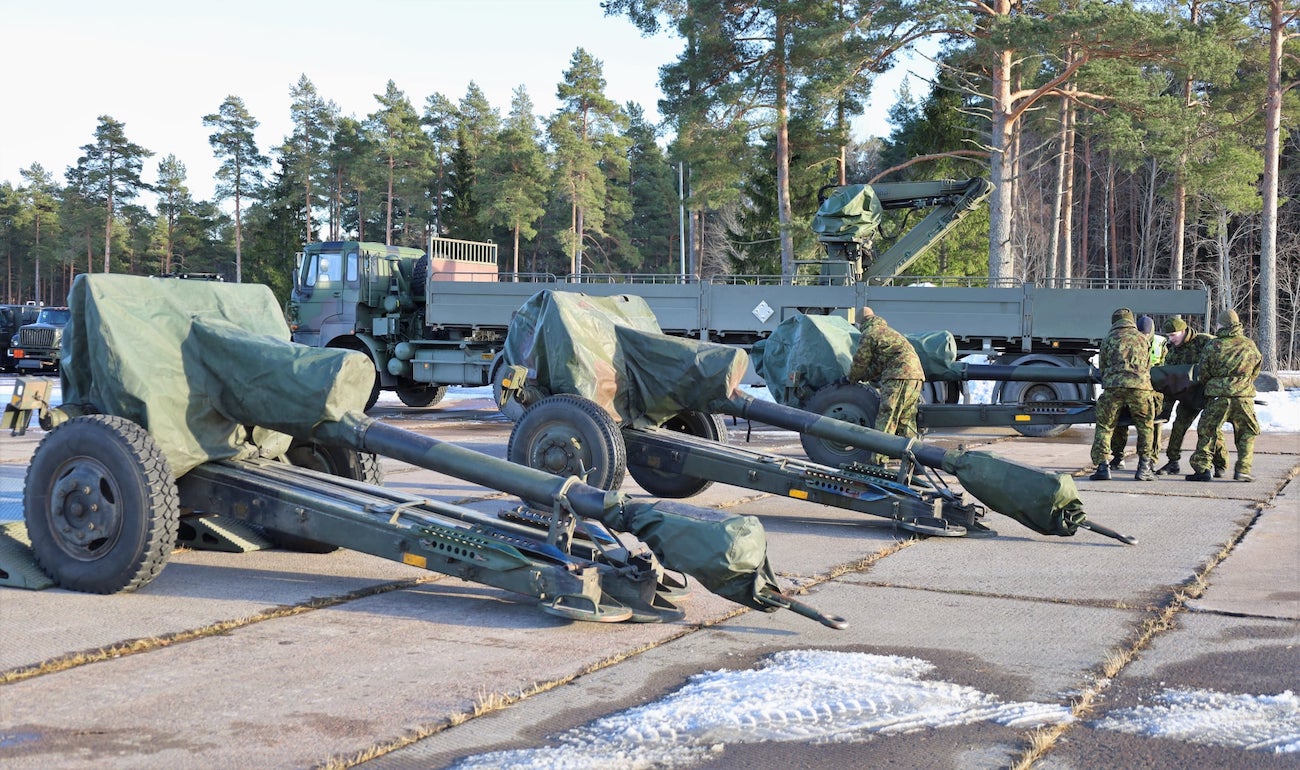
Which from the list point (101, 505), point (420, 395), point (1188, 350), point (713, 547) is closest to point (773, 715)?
point (713, 547)

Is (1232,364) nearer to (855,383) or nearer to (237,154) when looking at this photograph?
(855,383)

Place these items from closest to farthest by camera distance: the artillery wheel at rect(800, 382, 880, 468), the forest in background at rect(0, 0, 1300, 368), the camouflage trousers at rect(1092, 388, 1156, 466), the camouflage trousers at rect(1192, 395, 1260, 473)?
the camouflage trousers at rect(1192, 395, 1260, 473) → the camouflage trousers at rect(1092, 388, 1156, 466) → the artillery wheel at rect(800, 382, 880, 468) → the forest in background at rect(0, 0, 1300, 368)

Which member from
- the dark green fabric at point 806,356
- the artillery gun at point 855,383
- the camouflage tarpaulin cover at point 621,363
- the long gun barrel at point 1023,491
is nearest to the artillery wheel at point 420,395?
the artillery gun at point 855,383

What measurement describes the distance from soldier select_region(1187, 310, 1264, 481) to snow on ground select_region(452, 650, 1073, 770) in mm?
7495

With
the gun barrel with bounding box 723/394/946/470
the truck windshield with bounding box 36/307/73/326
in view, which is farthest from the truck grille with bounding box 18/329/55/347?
the gun barrel with bounding box 723/394/946/470

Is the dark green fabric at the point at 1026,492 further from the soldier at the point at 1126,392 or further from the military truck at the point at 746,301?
the military truck at the point at 746,301

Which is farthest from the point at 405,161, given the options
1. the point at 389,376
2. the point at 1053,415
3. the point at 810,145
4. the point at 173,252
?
the point at 1053,415

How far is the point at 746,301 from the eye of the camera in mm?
16969

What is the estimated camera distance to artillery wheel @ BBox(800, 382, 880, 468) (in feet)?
37.5

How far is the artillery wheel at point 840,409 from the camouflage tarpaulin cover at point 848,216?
6451mm

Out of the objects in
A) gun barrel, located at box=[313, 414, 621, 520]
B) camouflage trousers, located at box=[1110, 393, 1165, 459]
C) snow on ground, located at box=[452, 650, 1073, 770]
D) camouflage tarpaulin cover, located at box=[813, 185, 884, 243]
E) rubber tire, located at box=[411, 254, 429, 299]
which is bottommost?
snow on ground, located at box=[452, 650, 1073, 770]

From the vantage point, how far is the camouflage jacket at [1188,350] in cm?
1185

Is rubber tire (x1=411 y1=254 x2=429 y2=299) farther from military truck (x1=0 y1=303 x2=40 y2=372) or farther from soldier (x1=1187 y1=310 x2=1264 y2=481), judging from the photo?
military truck (x1=0 y1=303 x2=40 y2=372)

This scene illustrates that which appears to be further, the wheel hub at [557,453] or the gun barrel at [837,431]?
the wheel hub at [557,453]
